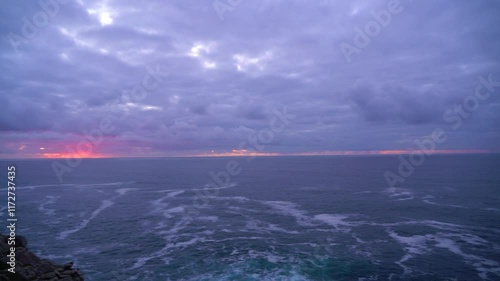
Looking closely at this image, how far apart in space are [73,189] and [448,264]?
145m

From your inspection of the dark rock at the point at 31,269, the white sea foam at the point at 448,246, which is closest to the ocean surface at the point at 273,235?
the white sea foam at the point at 448,246

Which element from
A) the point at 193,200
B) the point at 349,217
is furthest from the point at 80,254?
the point at 349,217

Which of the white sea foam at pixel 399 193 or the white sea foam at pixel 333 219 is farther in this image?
the white sea foam at pixel 399 193

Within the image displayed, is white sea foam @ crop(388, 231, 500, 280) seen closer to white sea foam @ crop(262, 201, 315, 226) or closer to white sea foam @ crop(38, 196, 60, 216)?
A: white sea foam @ crop(262, 201, 315, 226)

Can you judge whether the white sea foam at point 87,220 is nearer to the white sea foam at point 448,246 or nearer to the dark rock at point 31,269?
the dark rock at point 31,269

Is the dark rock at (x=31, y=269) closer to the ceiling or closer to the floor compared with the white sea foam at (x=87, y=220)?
closer to the ceiling

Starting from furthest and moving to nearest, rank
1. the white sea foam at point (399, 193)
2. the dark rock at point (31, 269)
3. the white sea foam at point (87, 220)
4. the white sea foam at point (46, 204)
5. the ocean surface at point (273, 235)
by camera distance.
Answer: the white sea foam at point (399, 193)
the white sea foam at point (46, 204)
the white sea foam at point (87, 220)
the ocean surface at point (273, 235)
the dark rock at point (31, 269)

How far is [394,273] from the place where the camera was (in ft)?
150

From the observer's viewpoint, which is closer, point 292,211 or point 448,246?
point 448,246

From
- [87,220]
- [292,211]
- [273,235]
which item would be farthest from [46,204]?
[292,211]

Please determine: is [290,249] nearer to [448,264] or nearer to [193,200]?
[448,264]

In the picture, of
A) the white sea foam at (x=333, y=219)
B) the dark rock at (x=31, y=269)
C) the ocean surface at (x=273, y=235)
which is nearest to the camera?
the dark rock at (x=31, y=269)

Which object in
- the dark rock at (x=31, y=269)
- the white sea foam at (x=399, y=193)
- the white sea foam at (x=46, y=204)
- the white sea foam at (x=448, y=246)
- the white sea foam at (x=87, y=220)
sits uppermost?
the dark rock at (x=31, y=269)

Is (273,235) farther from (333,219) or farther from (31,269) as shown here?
(31,269)
